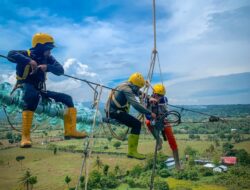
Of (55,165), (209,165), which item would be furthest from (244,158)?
(55,165)

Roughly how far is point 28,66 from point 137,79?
2.71 metres

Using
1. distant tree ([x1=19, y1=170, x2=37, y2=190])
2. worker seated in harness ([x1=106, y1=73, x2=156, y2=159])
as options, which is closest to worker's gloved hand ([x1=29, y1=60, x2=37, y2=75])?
worker seated in harness ([x1=106, y1=73, x2=156, y2=159])

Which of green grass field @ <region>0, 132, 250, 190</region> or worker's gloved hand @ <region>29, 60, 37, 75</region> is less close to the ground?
worker's gloved hand @ <region>29, 60, 37, 75</region>

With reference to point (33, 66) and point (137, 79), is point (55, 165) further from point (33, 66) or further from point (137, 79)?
point (33, 66)

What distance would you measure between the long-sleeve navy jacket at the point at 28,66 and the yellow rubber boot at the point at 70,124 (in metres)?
0.88

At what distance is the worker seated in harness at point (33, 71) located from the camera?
5.65 m

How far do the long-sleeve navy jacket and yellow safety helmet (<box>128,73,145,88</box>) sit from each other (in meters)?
1.91

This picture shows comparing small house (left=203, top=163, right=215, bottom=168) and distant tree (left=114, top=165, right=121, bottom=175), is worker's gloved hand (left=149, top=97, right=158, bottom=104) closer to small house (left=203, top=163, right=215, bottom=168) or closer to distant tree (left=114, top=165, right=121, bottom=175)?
distant tree (left=114, top=165, right=121, bottom=175)

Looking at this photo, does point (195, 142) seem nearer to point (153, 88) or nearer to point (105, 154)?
point (105, 154)

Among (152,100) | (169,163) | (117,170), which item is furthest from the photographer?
(169,163)

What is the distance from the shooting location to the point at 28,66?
18.9ft

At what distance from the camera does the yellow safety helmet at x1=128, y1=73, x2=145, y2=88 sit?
7.55 m

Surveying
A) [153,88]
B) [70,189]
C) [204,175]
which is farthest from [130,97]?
[204,175]

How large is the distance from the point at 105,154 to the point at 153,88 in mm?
90532
